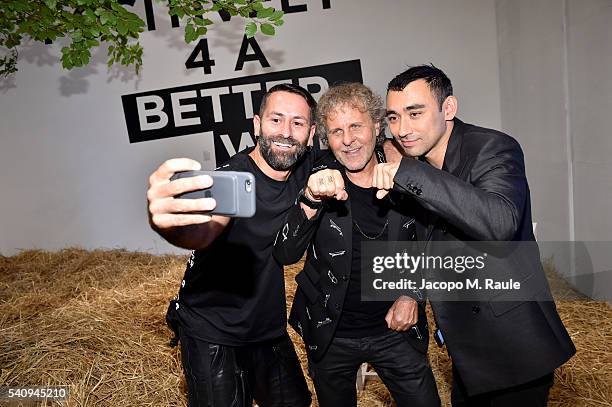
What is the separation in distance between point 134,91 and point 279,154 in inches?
177

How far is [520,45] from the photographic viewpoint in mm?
5086

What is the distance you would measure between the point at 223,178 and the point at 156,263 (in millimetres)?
4935

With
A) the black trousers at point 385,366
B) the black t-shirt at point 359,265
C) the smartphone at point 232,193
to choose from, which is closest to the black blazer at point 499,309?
the black t-shirt at point 359,265

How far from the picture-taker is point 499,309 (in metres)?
1.82

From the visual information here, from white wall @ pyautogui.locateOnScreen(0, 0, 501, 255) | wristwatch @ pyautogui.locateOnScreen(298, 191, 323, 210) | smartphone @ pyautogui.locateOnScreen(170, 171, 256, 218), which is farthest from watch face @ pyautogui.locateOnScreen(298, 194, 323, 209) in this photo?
white wall @ pyautogui.locateOnScreen(0, 0, 501, 255)

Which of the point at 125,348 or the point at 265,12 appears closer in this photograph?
the point at 265,12

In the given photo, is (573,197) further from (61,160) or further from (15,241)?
(15,241)

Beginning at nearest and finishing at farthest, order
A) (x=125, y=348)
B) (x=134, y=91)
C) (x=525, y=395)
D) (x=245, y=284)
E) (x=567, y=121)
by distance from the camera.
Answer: (x=525, y=395)
(x=245, y=284)
(x=125, y=348)
(x=567, y=121)
(x=134, y=91)

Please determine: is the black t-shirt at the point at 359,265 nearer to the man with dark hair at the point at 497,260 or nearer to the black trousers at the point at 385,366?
the black trousers at the point at 385,366

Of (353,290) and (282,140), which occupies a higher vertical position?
(282,140)

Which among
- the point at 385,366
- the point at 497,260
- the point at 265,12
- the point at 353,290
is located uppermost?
the point at 265,12

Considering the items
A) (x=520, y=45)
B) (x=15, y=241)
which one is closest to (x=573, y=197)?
(x=520, y=45)

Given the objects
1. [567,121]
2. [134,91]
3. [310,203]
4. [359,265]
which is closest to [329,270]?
[359,265]

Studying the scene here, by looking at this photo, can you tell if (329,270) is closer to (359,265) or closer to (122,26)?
(359,265)
